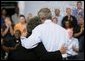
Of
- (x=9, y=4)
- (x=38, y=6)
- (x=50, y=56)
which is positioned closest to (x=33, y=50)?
(x=50, y=56)

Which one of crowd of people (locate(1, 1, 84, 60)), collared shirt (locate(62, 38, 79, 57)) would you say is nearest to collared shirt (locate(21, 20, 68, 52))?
crowd of people (locate(1, 1, 84, 60))

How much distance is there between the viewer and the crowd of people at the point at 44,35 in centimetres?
707

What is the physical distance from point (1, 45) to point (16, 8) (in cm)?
170

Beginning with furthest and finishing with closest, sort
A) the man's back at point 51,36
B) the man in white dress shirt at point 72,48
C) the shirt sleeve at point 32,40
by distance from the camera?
1. the man in white dress shirt at point 72,48
2. the man's back at point 51,36
3. the shirt sleeve at point 32,40

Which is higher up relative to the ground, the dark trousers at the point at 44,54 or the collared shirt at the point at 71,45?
the dark trousers at the point at 44,54

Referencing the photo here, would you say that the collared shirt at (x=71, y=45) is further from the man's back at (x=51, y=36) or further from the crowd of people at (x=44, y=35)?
the man's back at (x=51, y=36)

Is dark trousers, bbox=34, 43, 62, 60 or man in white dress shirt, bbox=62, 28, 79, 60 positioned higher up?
dark trousers, bbox=34, 43, 62, 60

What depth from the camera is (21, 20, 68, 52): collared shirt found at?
700 centimetres

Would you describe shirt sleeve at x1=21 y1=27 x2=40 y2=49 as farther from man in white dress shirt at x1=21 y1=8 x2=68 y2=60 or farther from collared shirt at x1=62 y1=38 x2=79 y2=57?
collared shirt at x1=62 y1=38 x2=79 y2=57

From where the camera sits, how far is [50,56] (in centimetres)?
713

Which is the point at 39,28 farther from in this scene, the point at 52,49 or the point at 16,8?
the point at 16,8

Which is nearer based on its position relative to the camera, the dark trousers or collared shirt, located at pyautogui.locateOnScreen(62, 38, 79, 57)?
the dark trousers

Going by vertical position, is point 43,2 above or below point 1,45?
above

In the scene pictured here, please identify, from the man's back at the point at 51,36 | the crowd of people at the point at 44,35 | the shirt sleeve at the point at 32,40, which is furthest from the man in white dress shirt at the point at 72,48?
the shirt sleeve at the point at 32,40
